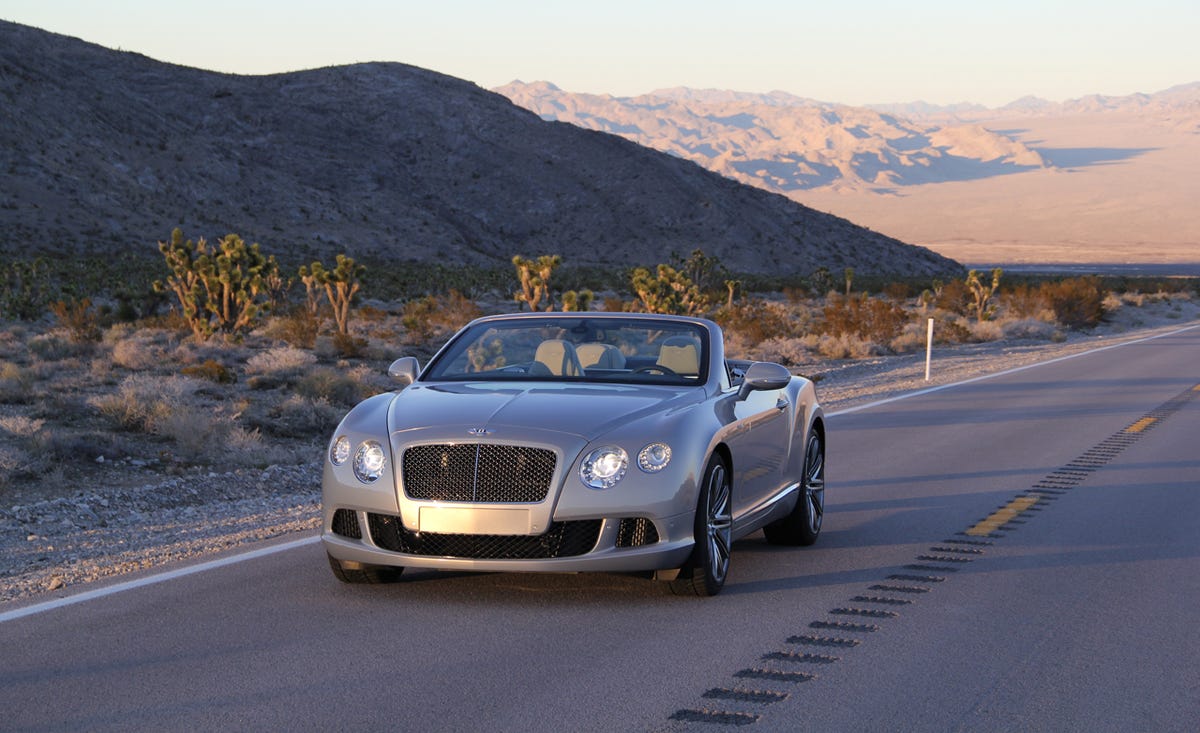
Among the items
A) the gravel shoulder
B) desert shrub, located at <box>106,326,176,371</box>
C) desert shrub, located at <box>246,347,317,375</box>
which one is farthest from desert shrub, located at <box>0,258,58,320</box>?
the gravel shoulder

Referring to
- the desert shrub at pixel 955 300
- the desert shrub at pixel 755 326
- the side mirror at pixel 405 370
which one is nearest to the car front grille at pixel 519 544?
the side mirror at pixel 405 370

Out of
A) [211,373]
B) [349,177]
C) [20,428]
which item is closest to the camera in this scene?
[20,428]

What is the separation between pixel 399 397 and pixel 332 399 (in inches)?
479

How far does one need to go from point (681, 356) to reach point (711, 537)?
142 cm

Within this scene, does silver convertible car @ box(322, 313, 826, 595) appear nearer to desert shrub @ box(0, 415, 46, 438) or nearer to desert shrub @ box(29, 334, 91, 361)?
desert shrub @ box(0, 415, 46, 438)

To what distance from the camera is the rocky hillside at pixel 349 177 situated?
252 feet

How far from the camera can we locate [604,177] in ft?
351

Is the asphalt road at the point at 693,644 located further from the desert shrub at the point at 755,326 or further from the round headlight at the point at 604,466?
the desert shrub at the point at 755,326

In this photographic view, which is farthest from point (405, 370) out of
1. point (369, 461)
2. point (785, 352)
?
point (785, 352)

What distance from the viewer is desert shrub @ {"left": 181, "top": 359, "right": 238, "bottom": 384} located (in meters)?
22.1

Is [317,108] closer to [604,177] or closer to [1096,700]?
[604,177]

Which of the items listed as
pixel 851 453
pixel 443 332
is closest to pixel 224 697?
pixel 851 453

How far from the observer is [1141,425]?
17.5m

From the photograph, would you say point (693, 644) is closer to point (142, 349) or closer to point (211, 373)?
point (211, 373)
